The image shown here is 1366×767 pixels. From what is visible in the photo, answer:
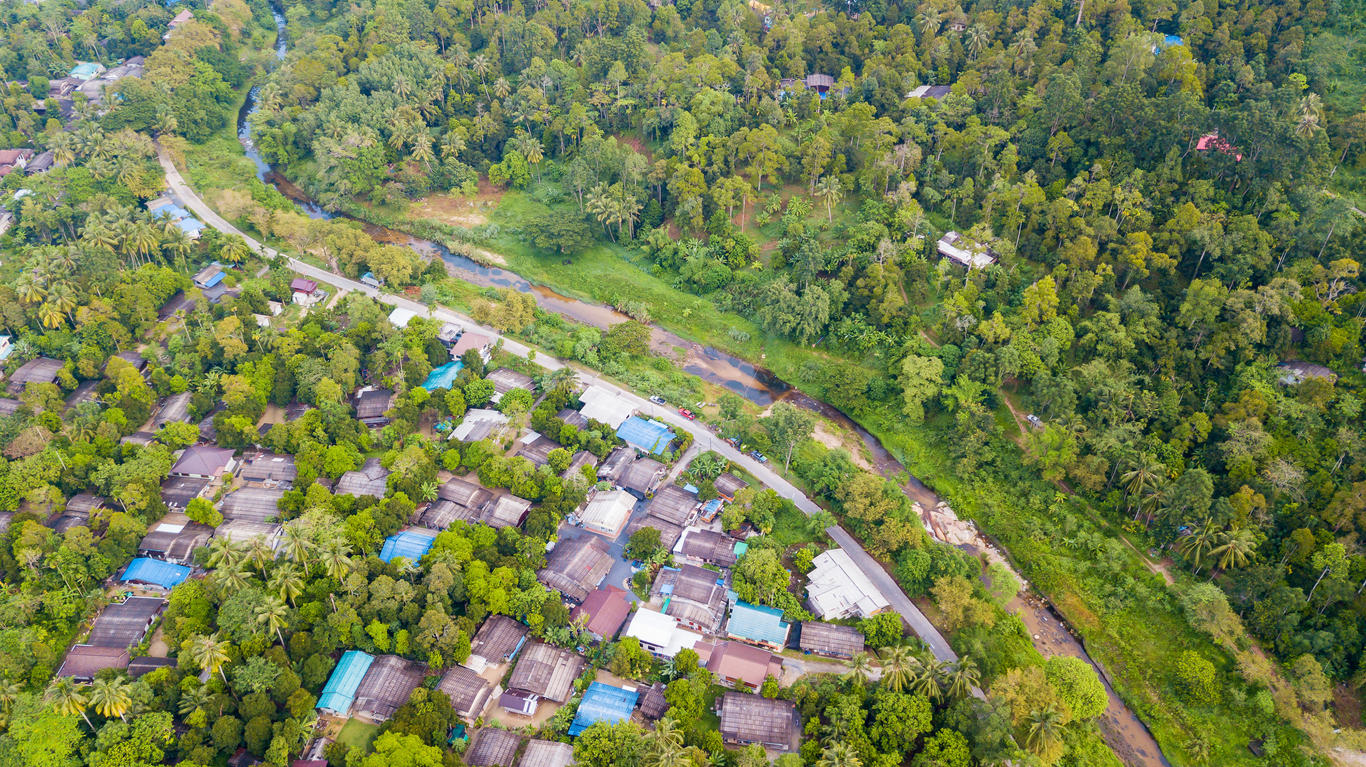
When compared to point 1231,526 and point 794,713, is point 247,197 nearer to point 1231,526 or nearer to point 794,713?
point 794,713

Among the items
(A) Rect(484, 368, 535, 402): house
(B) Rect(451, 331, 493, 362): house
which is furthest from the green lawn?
(B) Rect(451, 331, 493, 362): house

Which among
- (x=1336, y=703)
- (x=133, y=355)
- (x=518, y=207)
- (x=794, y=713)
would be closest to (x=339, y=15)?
(x=518, y=207)

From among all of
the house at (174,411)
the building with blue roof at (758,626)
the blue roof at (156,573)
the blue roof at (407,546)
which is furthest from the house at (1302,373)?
the house at (174,411)

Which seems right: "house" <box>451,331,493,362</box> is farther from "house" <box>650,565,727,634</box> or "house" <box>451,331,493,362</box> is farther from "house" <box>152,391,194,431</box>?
"house" <box>650,565,727,634</box>

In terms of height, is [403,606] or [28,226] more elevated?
[28,226]

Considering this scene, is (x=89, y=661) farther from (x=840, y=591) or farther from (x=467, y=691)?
(x=840, y=591)

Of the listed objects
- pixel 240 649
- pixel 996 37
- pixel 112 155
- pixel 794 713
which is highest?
pixel 996 37

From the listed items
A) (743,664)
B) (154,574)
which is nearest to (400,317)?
(154,574)
